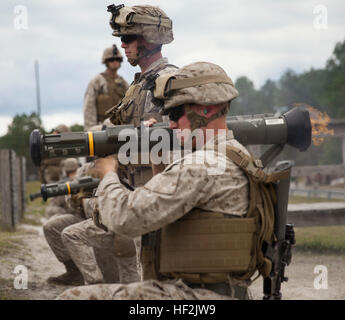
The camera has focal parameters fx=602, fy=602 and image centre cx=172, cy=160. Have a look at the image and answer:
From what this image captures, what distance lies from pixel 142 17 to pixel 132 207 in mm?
2180

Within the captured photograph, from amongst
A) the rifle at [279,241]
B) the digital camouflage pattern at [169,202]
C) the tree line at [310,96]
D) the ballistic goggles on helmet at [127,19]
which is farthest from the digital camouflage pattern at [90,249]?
the tree line at [310,96]

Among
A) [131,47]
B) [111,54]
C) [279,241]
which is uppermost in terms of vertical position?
[111,54]

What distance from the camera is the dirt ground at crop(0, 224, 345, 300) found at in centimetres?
593

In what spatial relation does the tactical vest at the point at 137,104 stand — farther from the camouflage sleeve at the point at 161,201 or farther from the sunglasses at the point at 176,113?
the camouflage sleeve at the point at 161,201

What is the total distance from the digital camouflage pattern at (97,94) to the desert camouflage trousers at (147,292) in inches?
221

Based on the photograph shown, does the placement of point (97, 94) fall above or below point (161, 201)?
above

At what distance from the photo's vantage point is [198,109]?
3021mm

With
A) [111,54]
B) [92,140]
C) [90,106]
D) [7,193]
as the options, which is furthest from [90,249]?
[7,193]

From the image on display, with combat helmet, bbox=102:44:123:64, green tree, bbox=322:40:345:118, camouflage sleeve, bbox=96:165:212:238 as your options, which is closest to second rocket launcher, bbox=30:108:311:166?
camouflage sleeve, bbox=96:165:212:238

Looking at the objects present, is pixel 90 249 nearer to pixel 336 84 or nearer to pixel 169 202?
pixel 169 202

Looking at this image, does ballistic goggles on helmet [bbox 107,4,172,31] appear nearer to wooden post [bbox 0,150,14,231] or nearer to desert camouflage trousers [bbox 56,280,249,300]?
desert camouflage trousers [bbox 56,280,249,300]

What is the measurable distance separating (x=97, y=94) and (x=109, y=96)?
202mm

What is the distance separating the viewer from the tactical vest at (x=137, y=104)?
14.8ft

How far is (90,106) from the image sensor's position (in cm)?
849
